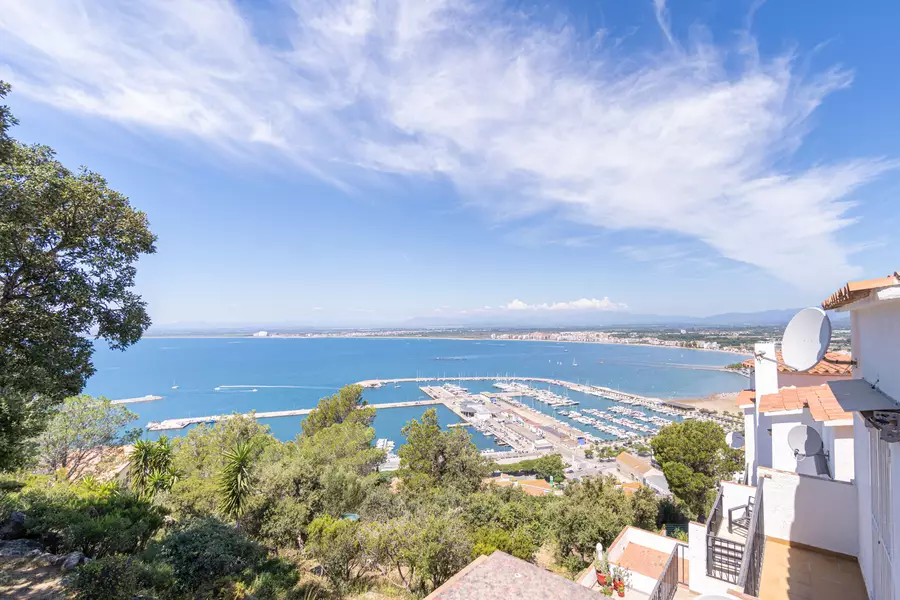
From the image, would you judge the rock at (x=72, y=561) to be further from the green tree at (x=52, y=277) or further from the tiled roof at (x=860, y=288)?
the tiled roof at (x=860, y=288)

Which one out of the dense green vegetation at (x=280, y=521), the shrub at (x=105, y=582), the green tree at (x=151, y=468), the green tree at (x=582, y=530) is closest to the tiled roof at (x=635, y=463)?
the dense green vegetation at (x=280, y=521)

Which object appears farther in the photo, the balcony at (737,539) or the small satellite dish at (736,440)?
the small satellite dish at (736,440)

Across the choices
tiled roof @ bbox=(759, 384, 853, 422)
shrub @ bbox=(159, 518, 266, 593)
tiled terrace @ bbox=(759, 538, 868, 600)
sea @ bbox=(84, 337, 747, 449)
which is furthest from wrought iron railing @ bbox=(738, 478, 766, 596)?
sea @ bbox=(84, 337, 747, 449)

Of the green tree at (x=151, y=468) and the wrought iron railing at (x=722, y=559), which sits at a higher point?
the wrought iron railing at (x=722, y=559)

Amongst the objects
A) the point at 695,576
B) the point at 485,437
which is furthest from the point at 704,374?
the point at 695,576

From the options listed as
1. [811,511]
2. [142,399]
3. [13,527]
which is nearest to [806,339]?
[811,511]

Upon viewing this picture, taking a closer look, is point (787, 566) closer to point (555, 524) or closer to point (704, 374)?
point (555, 524)

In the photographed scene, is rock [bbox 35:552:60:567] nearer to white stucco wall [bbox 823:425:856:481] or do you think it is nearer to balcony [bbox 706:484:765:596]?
balcony [bbox 706:484:765:596]
